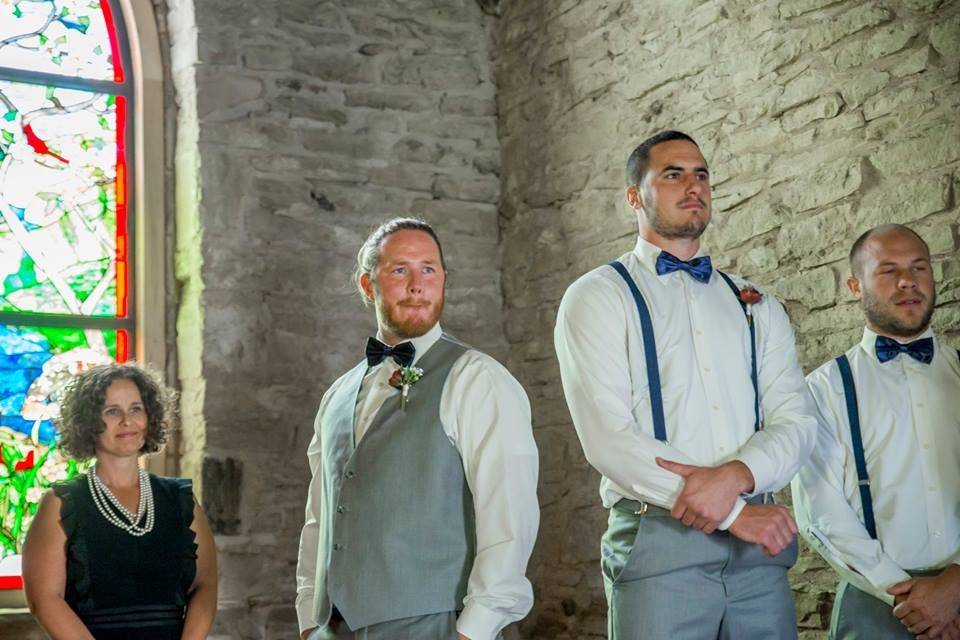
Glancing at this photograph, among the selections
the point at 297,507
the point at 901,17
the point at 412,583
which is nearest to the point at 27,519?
the point at 297,507

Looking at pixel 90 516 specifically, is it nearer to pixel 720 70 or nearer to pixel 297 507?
pixel 297 507

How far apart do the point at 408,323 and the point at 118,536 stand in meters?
1.23

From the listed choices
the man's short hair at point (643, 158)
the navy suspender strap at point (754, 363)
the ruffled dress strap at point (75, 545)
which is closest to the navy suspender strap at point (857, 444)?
the navy suspender strap at point (754, 363)

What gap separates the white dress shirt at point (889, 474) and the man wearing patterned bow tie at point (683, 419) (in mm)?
212

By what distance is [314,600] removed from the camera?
279cm

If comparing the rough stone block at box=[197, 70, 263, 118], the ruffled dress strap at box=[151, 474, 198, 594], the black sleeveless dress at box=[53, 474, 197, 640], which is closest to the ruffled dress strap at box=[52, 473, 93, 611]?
the black sleeveless dress at box=[53, 474, 197, 640]

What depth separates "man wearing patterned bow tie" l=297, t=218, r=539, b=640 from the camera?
8.35 ft

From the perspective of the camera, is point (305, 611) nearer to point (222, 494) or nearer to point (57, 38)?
point (222, 494)

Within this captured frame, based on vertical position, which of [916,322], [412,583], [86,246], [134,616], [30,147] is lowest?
[134,616]

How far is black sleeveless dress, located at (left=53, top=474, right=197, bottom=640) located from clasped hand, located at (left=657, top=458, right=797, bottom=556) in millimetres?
1586

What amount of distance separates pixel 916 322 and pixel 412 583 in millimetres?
1492

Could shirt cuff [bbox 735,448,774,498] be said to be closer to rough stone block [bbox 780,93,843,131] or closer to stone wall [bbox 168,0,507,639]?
rough stone block [bbox 780,93,843,131]

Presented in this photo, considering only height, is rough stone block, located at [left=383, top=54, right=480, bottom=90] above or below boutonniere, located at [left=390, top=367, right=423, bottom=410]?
above

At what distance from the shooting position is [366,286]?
300 centimetres
